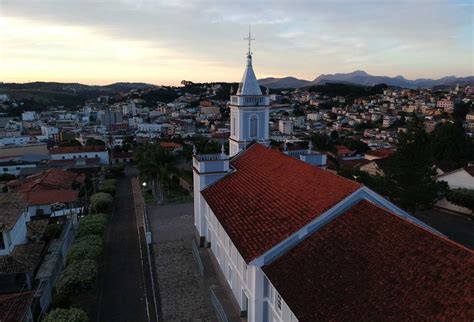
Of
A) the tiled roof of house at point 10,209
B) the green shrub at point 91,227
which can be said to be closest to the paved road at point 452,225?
the green shrub at point 91,227

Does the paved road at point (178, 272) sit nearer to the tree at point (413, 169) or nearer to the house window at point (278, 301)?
the house window at point (278, 301)

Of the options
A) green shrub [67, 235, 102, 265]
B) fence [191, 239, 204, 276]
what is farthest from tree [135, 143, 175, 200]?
green shrub [67, 235, 102, 265]

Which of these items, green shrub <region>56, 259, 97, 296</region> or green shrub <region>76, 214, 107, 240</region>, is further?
green shrub <region>76, 214, 107, 240</region>

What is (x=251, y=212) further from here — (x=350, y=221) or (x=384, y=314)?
(x=384, y=314)

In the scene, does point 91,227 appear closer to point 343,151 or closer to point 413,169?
point 413,169

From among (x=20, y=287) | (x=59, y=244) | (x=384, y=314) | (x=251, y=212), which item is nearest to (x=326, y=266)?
(x=384, y=314)

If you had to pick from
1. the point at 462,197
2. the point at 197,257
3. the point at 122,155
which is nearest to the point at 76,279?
the point at 197,257

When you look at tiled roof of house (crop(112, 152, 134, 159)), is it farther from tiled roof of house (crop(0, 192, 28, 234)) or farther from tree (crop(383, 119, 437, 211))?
tree (crop(383, 119, 437, 211))
